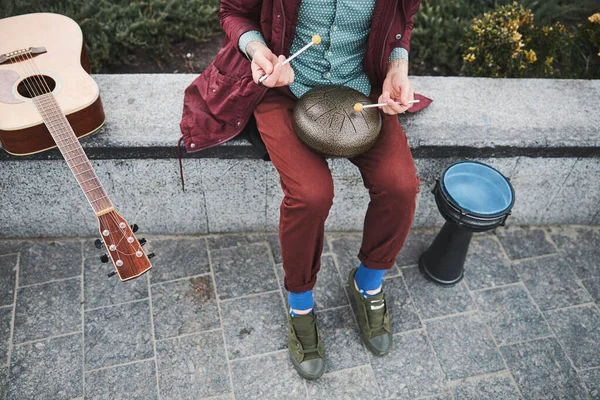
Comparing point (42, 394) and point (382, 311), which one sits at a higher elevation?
point (382, 311)

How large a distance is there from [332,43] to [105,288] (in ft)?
5.84

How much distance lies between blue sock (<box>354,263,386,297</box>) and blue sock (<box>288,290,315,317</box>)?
295 millimetres

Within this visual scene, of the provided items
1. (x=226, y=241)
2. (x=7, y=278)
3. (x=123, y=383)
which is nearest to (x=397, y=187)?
(x=226, y=241)

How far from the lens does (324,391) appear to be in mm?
2463

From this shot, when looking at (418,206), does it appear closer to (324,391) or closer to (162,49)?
(324,391)

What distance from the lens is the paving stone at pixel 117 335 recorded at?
2518mm

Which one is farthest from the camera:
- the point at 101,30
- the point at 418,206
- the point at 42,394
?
the point at 101,30

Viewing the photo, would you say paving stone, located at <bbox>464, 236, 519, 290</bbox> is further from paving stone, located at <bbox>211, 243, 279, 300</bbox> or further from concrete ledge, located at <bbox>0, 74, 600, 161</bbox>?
paving stone, located at <bbox>211, 243, 279, 300</bbox>

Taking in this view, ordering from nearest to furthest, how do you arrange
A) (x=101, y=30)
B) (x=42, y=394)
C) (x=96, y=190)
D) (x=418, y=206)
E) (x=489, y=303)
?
1. (x=96, y=190)
2. (x=42, y=394)
3. (x=489, y=303)
4. (x=418, y=206)
5. (x=101, y=30)

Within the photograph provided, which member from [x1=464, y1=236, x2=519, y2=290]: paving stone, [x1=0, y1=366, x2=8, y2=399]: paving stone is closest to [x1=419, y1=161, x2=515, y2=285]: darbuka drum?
[x1=464, y1=236, x2=519, y2=290]: paving stone

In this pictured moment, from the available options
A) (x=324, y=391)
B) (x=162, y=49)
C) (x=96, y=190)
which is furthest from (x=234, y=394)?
(x=162, y=49)

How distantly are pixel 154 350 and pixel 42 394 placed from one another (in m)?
0.53

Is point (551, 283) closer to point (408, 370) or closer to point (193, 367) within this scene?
point (408, 370)

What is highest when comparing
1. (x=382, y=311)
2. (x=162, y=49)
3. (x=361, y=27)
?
(x=361, y=27)
